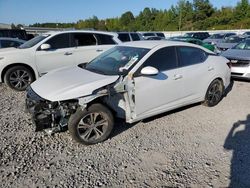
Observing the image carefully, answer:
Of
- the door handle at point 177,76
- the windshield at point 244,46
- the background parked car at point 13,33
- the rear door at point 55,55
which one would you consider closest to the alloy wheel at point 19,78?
the rear door at point 55,55

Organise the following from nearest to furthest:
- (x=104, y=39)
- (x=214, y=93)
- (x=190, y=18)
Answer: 1. (x=214, y=93)
2. (x=104, y=39)
3. (x=190, y=18)

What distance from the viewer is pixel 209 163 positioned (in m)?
3.63

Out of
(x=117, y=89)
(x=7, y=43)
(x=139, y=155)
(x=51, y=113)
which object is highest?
(x=7, y=43)

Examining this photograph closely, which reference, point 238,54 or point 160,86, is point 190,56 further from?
point 238,54

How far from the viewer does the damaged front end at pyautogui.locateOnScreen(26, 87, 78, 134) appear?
3.85m

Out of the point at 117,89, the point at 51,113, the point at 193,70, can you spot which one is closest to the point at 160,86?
the point at 117,89

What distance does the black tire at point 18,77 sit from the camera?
7.03 m

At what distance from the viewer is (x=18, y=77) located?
7.19 metres

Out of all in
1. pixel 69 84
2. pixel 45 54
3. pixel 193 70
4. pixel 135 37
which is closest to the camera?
pixel 69 84

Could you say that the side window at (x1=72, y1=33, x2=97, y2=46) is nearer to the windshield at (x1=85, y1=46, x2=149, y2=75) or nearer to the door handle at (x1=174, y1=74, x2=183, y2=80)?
the windshield at (x1=85, y1=46, x2=149, y2=75)

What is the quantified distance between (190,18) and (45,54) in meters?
69.7

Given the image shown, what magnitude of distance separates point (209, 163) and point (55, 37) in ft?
19.0

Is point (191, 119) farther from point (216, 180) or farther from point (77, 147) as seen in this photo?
point (77, 147)

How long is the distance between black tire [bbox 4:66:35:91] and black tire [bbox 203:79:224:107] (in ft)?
15.9
